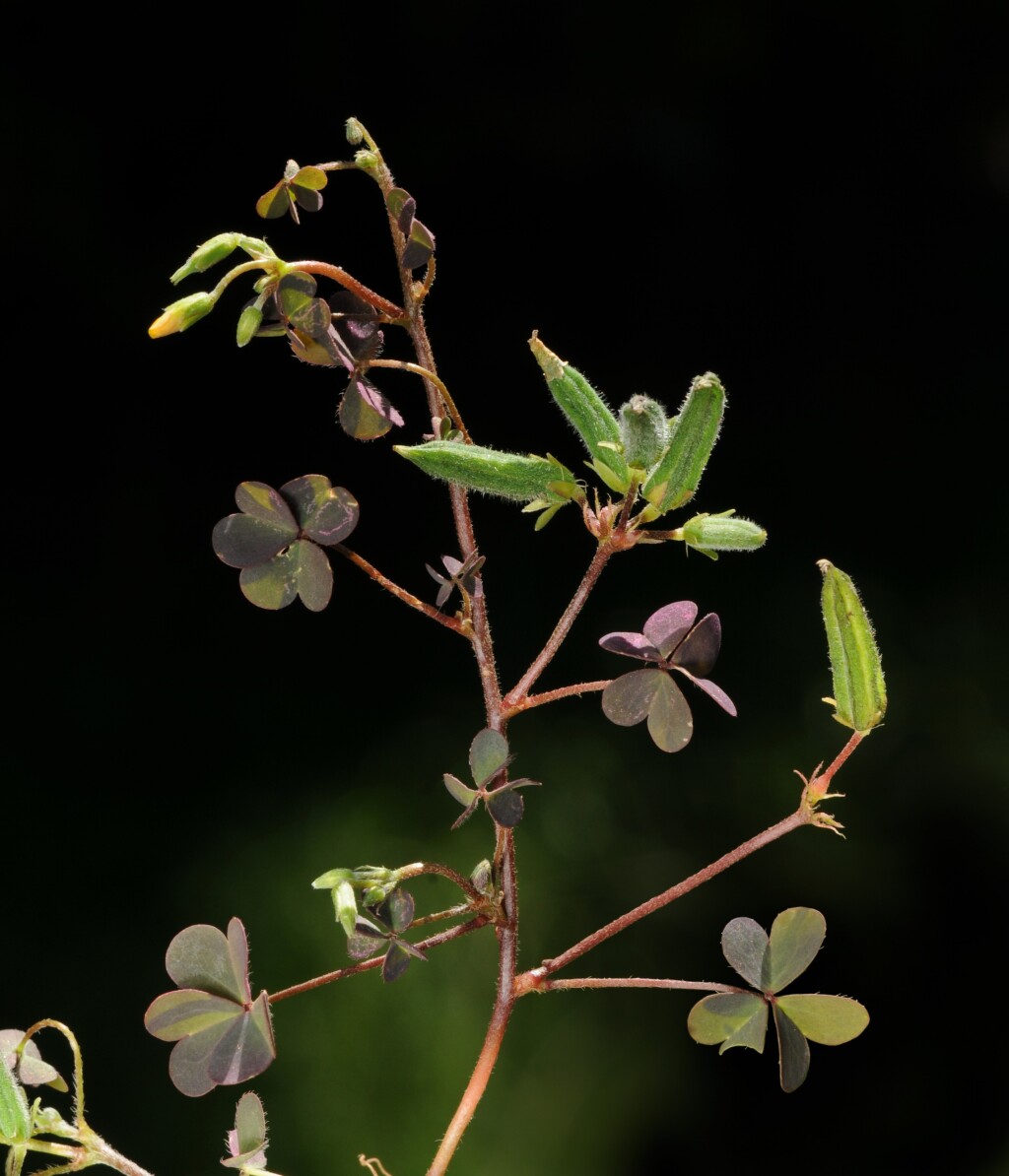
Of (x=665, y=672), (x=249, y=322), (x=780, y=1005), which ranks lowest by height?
(x=780, y=1005)

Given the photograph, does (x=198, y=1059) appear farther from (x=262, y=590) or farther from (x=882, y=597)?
(x=882, y=597)

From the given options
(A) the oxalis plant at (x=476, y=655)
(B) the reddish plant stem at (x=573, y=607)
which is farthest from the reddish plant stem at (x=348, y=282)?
(B) the reddish plant stem at (x=573, y=607)

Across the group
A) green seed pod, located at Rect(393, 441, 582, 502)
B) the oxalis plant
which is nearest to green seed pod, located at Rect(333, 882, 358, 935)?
the oxalis plant

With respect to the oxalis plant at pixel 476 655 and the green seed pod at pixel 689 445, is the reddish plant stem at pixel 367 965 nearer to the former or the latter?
the oxalis plant at pixel 476 655

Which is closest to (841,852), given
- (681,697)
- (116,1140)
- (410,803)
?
(410,803)

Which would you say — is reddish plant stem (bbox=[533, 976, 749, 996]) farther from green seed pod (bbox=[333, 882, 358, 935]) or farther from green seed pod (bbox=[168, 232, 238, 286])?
green seed pod (bbox=[168, 232, 238, 286])

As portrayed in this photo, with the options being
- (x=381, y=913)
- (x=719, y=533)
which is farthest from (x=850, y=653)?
(x=381, y=913)

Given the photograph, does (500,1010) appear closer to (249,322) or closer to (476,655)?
(476,655)
